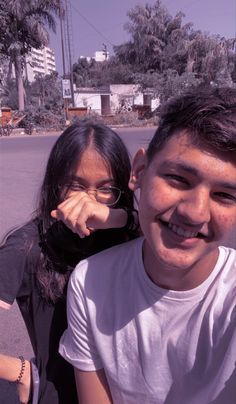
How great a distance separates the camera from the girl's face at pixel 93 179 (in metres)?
1.64

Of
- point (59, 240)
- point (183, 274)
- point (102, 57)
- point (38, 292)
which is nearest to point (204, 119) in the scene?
point (183, 274)

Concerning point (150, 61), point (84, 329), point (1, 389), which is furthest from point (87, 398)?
point (150, 61)

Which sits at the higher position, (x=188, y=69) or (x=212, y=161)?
(x=188, y=69)

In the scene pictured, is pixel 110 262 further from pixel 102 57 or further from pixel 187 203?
pixel 102 57

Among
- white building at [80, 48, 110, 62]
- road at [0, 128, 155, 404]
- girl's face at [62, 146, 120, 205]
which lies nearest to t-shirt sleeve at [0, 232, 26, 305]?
girl's face at [62, 146, 120, 205]

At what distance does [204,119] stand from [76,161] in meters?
0.72

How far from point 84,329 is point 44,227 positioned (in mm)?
457

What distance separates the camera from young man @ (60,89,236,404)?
3.39 ft

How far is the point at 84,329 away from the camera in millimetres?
1229

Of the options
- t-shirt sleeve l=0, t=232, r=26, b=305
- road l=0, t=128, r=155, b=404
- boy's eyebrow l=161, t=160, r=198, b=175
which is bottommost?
road l=0, t=128, r=155, b=404

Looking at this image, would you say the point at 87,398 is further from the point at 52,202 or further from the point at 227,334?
the point at 52,202

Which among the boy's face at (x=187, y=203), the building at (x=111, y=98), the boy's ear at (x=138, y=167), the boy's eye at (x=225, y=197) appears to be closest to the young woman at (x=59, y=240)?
the boy's ear at (x=138, y=167)

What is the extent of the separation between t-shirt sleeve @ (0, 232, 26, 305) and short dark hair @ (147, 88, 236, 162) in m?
0.57

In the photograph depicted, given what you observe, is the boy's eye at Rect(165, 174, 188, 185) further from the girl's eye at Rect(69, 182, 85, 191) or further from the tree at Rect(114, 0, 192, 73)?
the tree at Rect(114, 0, 192, 73)
